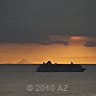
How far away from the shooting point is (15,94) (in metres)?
114

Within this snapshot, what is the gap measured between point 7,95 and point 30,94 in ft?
19.2

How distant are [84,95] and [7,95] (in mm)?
18452

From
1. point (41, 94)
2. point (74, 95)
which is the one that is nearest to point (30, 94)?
point (41, 94)

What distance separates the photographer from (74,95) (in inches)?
4343

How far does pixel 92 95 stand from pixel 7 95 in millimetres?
20322

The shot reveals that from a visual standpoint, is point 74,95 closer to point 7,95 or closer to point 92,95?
point 92,95

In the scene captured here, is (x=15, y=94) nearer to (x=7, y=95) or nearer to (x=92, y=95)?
(x=7, y=95)

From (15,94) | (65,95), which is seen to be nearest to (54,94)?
(65,95)

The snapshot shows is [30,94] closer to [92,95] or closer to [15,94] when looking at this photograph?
[15,94]

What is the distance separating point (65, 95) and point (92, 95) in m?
6.54

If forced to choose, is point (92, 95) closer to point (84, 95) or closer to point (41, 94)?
point (84, 95)

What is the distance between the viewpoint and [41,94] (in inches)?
4242

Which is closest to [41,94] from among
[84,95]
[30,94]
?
[30,94]

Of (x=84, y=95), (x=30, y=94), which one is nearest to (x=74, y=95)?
(x=84, y=95)
